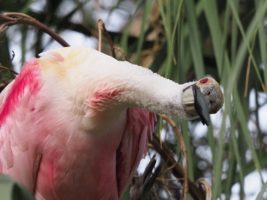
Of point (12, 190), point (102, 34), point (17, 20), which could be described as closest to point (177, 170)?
point (102, 34)

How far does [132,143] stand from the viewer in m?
2.14

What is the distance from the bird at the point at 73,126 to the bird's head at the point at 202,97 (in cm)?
22

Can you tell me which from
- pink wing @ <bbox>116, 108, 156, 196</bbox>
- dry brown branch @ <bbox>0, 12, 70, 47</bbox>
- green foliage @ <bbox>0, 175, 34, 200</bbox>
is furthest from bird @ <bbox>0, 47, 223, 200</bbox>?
green foliage @ <bbox>0, 175, 34, 200</bbox>

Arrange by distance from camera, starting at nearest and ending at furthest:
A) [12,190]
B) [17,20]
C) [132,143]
A: [12,190] → [17,20] → [132,143]

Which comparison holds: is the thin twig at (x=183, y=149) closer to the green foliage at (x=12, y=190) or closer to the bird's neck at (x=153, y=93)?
the bird's neck at (x=153, y=93)

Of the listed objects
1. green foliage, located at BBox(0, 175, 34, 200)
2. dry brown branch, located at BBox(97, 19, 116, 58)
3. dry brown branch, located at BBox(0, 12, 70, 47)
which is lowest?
dry brown branch, located at BBox(97, 19, 116, 58)

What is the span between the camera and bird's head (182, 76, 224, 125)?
1467mm

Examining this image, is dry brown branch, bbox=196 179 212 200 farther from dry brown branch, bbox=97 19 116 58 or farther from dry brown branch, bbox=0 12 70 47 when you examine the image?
dry brown branch, bbox=0 12 70 47

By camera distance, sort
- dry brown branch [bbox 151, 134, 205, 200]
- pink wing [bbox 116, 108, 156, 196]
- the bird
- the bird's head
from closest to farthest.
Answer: the bird's head < the bird < dry brown branch [bbox 151, 134, 205, 200] < pink wing [bbox 116, 108, 156, 196]

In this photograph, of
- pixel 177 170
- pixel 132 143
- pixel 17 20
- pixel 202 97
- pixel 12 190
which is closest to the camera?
pixel 12 190

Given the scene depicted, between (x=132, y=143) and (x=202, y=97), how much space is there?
0.70 meters

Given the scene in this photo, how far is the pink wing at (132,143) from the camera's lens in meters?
2.08

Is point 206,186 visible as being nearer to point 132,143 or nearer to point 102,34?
point 132,143

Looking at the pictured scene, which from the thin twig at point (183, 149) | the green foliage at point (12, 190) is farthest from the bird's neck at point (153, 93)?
the green foliage at point (12, 190)
